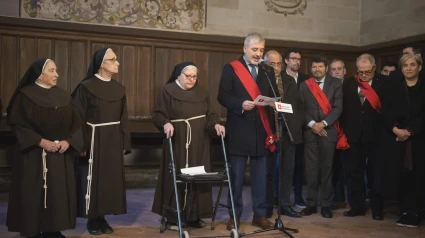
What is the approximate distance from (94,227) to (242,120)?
5.66 feet

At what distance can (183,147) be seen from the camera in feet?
17.0

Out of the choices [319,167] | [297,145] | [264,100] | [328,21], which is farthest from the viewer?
[328,21]

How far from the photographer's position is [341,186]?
6746 millimetres

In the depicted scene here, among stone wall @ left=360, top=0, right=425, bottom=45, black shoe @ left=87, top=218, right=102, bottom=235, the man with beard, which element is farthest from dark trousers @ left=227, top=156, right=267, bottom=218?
stone wall @ left=360, top=0, right=425, bottom=45

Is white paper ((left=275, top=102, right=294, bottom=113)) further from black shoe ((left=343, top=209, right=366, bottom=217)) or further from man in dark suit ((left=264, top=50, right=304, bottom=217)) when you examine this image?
black shoe ((left=343, top=209, right=366, bottom=217))

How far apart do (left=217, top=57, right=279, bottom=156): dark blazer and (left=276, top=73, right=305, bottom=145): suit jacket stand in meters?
0.68

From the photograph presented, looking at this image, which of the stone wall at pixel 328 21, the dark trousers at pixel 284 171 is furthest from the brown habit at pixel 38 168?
the stone wall at pixel 328 21

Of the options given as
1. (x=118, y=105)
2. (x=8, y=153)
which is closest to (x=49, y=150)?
(x=118, y=105)

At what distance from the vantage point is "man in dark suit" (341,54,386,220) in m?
5.94

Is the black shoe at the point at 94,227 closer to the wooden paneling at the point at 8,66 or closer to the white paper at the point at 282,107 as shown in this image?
the white paper at the point at 282,107

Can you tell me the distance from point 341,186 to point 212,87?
3.00 metres

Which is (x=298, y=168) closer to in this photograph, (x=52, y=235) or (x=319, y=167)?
(x=319, y=167)

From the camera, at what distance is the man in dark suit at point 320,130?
19.7 ft

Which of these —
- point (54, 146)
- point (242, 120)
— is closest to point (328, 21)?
point (242, 120)
